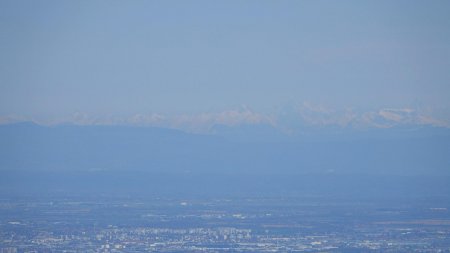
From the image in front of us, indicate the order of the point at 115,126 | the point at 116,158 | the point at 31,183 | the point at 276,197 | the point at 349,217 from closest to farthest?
the point at 349,217, the point at 276,197, the point at 31,183, the point at 116,158, the point at 115,126

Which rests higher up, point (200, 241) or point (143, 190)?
point (143, 190)

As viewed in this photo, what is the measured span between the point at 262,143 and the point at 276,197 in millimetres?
43650

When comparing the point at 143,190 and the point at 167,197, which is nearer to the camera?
the point at 167,197

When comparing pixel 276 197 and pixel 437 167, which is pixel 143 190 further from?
pixel 437 167

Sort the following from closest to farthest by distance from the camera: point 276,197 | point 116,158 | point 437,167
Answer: point 276,197 → point 437,167 → point 116,158

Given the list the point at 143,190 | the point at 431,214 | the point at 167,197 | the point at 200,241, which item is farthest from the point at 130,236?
the point at 143,190

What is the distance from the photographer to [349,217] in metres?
54.2

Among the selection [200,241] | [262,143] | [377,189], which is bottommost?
[200,241]

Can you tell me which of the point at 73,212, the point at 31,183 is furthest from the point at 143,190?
the point at 73,212

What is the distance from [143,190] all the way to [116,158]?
2509cm

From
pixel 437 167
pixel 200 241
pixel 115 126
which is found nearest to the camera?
pixel 200 241

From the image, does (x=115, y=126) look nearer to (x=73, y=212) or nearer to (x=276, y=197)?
(x=276, y=197)

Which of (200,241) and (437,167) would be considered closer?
(200,241)

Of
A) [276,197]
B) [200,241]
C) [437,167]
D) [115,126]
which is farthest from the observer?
[115,126]
